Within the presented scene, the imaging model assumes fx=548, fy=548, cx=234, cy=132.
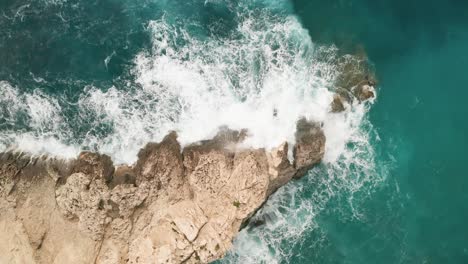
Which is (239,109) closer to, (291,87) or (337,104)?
(291,87)

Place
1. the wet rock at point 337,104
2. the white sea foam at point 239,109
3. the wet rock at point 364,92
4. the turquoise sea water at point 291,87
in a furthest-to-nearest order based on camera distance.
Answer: the wet rock at point 364,92
the wet rock at point 337,104
the turquoise sea water at point 291,87
the white sea foam at point 239,109

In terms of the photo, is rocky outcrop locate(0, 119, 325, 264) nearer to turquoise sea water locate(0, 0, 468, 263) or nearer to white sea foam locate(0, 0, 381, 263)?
white sea foam locate(0, 0, 381, 263)

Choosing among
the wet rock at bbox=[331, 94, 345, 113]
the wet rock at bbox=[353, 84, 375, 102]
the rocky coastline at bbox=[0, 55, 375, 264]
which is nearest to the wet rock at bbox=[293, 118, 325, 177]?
the rocky coastline at bbox=[0, 55, 375, 264]

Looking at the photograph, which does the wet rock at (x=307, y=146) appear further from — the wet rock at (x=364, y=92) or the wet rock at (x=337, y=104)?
the wet rock at (x=364, y=92)

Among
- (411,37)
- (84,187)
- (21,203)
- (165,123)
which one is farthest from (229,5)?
(21,203)

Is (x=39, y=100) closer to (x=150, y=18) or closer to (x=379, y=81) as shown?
(x=150, y=18)

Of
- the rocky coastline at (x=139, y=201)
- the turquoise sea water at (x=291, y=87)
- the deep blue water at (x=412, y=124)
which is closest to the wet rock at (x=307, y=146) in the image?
the rocky coastline at (x=139, y=201)
